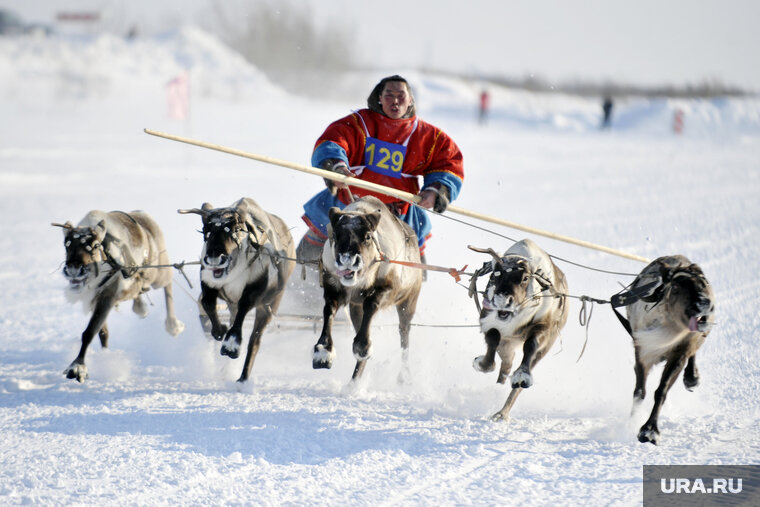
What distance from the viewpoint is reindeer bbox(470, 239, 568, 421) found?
484 cm

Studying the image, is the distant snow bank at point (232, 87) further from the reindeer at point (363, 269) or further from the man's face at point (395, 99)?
the reindeer at point (363, 269)

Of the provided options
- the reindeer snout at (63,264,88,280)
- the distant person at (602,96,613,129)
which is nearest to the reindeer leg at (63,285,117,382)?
the reindeer snout at (63,264,88,280)

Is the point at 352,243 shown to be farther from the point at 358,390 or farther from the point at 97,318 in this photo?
the point at 97,318

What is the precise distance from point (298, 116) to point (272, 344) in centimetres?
2401

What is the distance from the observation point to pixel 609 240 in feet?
39.1

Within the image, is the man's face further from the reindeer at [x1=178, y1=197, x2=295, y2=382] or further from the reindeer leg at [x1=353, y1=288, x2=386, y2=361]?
the reindeer leg at [x1=353, y1=288, x2=386, y2=361]

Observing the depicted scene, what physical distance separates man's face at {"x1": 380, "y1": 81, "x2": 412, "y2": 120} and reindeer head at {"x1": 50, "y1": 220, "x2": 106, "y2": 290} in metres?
2.31

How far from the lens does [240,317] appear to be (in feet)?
18.1

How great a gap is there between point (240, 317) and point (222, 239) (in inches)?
23.0

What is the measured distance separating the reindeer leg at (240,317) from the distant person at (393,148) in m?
0.97

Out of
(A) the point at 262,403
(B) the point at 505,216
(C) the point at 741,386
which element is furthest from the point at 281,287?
(B) the point at 505,216

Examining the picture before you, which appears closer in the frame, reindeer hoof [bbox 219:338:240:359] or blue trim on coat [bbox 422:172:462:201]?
reindeer hoof [bbox 219:338:240:359]

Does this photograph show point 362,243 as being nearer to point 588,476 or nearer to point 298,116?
point 588,476

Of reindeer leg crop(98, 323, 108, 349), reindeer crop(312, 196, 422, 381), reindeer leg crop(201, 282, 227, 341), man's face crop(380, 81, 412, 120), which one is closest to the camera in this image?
reindeer crop(312, 196, 422, 381)
